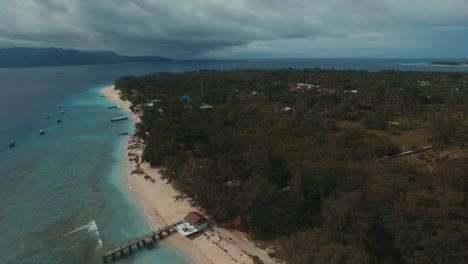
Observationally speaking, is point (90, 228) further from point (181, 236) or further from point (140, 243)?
point (181, 236)

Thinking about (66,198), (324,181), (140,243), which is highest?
(324,181)

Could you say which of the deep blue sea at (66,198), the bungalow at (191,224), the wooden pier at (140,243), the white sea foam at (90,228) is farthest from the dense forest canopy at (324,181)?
the white sea foam at (90,228)

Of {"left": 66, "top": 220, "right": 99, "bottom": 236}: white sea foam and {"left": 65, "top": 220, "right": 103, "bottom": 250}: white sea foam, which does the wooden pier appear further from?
{"left": 66, "top": 220, "right": 99, "bottom": 236}: white sea foam

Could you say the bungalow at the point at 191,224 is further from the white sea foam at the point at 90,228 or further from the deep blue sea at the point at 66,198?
the white sea foam at the point at 90,228

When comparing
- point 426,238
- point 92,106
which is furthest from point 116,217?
point 92,106

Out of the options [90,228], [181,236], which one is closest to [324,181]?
[181,236]

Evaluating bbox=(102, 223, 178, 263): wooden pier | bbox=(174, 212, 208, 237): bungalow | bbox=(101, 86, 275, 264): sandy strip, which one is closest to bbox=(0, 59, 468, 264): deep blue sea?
bbox=(102, 223, 178, 263): wooden pier

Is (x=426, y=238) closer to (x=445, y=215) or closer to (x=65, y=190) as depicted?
(x=445, y=215)
